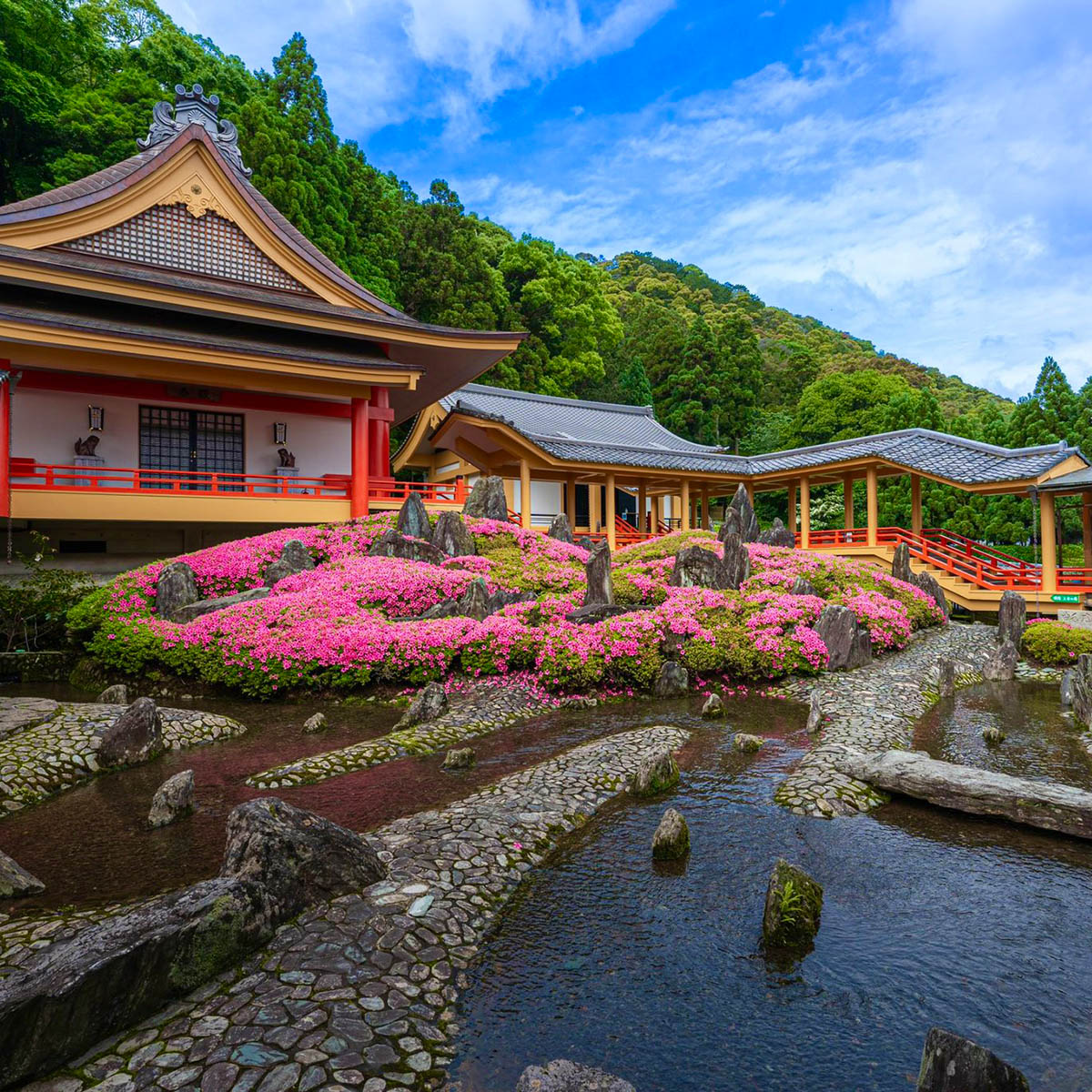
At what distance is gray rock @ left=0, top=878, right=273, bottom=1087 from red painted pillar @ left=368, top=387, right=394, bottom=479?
17.8 meters

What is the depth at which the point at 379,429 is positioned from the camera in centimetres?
2195

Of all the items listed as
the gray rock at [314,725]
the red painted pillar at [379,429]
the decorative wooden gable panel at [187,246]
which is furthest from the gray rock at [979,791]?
the decorative wooden gable panel at [187,246]

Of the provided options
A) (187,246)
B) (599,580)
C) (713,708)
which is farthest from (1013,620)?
(187,246)

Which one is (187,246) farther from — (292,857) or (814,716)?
(814,716)

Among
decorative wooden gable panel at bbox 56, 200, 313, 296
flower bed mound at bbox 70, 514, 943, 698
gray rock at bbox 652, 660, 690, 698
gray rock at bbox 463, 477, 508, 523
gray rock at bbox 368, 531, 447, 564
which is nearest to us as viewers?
flower bed mound at bbox 70, 514, 943, 698

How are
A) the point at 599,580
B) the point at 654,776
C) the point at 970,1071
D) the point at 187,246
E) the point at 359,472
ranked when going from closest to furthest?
the point at 970,1071
the point at 654,776
the point at 599,580
the point at 359,472
the point at 187,246

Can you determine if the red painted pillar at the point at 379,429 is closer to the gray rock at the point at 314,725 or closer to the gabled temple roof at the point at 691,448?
the gabled temple roof at the point at 691,448

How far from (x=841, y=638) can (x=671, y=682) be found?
335 centimetres

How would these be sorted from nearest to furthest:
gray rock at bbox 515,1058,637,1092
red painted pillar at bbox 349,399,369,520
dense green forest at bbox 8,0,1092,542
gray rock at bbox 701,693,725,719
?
gray rock at bbox 515,1058,637,1092 < gray rock at bbox 701,693,725,719 < red painted pillar at bbox 349,399,369,520 < dense green forest at bbox 8,0,1092,542

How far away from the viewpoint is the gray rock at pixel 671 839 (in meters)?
5.28

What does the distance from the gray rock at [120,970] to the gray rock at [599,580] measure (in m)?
9.12

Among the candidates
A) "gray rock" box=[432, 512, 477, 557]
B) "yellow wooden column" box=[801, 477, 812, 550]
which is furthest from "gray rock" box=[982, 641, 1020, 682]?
"yellow wooden column" box=[801, 477, 812, 550]

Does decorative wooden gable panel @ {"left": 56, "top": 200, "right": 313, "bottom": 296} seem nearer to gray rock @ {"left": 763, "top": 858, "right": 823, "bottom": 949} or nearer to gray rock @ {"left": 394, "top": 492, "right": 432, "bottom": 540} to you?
gray rock @ {"left": 394, "top": 492, "right": 432, "bottom": 540}

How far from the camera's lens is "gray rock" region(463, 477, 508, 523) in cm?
1838
